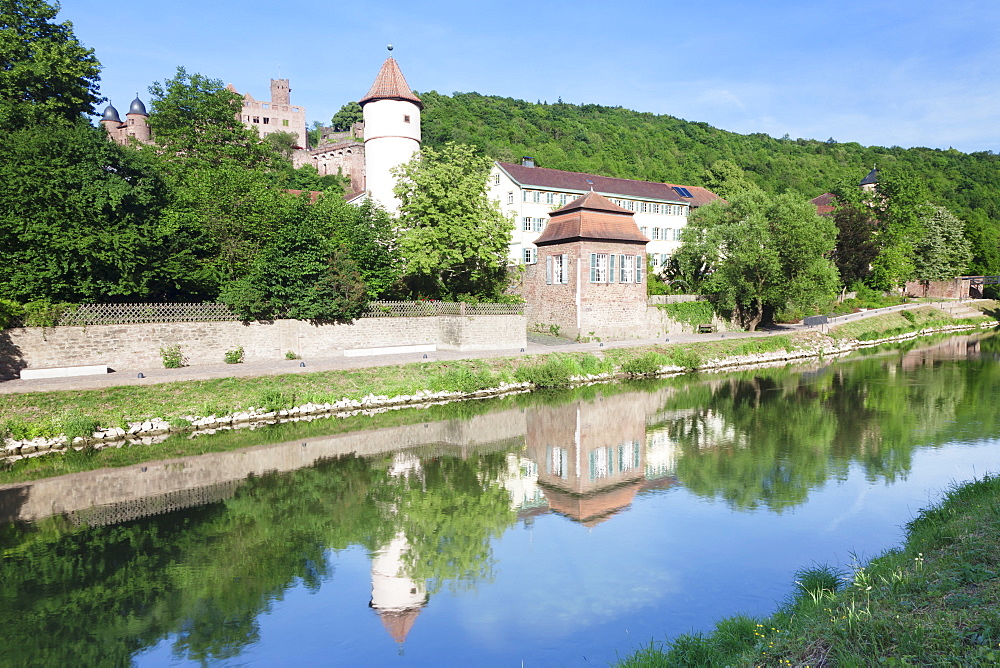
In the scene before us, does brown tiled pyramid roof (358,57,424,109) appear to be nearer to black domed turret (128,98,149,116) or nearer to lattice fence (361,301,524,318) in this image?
lattice fence (361,301,524,318)

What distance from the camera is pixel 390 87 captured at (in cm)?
3269

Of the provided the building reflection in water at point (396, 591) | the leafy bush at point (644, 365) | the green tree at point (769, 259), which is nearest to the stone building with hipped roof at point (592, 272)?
the leafy bush at point (644, 365)

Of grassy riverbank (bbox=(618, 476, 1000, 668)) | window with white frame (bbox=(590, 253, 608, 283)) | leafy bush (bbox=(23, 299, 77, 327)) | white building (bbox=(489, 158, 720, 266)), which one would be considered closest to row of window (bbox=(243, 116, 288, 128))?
white building (bbox=(489, 158, 720, 266))

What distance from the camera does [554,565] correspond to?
395 inches

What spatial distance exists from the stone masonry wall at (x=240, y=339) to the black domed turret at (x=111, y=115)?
206ft

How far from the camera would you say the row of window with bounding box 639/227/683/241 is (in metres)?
53.3

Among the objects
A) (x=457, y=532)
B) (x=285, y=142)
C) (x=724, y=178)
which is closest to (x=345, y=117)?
(x=285, y=142)

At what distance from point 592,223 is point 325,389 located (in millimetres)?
18689

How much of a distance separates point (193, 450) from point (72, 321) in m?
7.69

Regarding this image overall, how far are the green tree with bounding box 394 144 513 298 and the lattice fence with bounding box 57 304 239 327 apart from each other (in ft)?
29.8

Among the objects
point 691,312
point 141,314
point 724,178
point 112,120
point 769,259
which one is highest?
point 112,120

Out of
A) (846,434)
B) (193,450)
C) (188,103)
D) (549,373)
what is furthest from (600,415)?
(188,103)

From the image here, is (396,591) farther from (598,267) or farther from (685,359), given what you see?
(598,267)

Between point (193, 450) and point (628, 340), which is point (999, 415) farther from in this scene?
point (193, 450)
